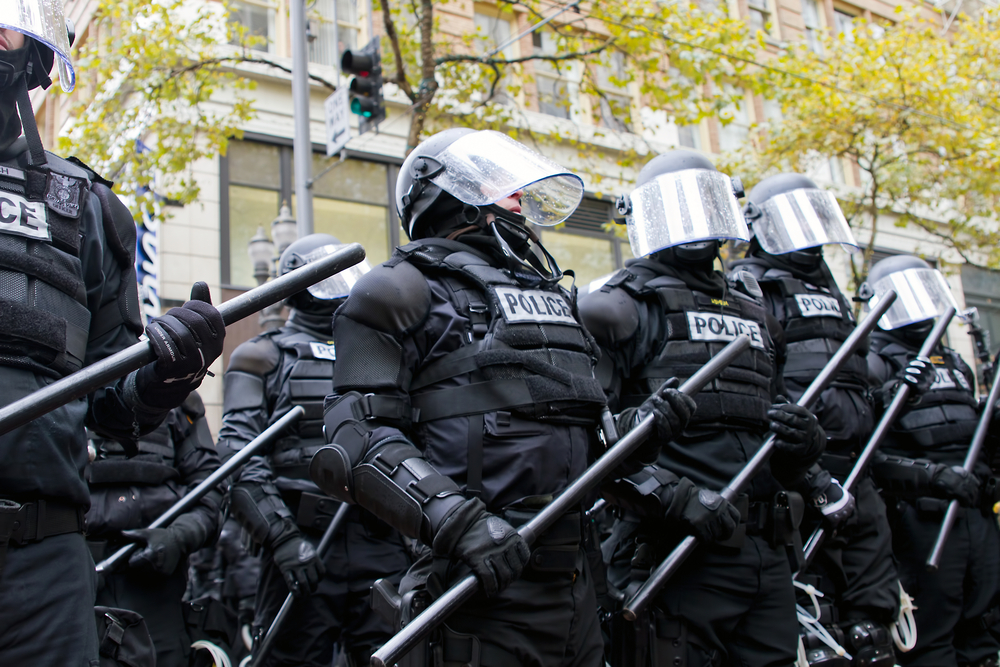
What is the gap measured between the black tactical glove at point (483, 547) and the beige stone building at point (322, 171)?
7.44m

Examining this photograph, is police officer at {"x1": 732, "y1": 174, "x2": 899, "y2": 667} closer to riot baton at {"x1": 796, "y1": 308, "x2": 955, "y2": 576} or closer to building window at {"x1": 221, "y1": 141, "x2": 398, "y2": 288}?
riot baton at {"x1": 796, "y1": 308, "x2": 955, "y2": 576}

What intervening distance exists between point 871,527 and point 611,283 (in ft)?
6.57

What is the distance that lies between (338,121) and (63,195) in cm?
707

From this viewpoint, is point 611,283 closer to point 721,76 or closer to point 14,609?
point 14,609

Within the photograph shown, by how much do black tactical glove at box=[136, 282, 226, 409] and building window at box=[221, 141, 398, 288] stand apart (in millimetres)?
9827

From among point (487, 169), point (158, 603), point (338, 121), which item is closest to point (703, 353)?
point (487, 169)

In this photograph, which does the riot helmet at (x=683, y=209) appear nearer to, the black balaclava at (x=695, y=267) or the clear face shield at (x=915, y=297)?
the black balaclava at (x=695, y=267)

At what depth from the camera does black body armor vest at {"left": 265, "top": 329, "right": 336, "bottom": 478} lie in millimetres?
4344

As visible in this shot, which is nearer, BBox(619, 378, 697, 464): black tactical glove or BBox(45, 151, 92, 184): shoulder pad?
BBox(45, 151, 92, 184): shoulder pad

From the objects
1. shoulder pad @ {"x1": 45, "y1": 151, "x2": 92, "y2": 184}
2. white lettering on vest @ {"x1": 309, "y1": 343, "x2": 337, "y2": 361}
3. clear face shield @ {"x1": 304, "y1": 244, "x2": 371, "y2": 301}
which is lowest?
white lettering on vest @ {"x1": 309, "y1": 343, "x2": 337, "y2": 361}

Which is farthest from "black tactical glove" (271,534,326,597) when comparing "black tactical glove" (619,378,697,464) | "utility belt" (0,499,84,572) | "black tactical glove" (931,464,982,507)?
"black tactical glove" (931,464,982,507)

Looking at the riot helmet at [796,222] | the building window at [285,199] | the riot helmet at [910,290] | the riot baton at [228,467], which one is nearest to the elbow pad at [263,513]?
the riot baton at [228,467]

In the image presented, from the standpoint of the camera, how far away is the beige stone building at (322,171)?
1143 centimetres

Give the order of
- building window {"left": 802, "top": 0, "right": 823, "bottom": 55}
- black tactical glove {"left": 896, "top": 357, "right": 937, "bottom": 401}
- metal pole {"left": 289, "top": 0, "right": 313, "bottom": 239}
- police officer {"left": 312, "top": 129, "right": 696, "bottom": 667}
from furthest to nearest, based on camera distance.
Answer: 1. building window {"left": 802, "top": 0, "right": 823, "bottom": 55}
2. metal pole {"left": 289, "top": 0, "right": 313, "bottom": 239}
3. black tactical glove {"left": 896, "top": 357, "right": 937, "bottom": 401}
4. police officer {"left": 312, "top": 129, "right": 696, "bottom": 667}
